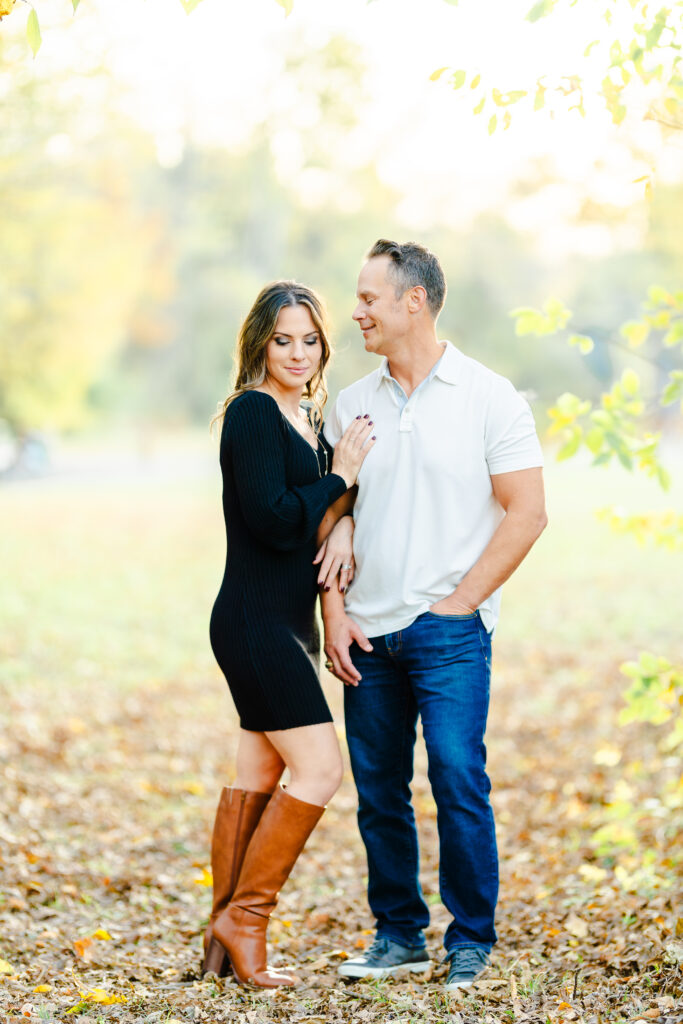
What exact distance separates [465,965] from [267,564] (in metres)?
1.43

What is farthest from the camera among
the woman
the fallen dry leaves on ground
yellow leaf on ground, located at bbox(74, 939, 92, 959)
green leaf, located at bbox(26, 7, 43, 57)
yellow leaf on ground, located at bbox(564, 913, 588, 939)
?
yellow leaf on ground, located at bbox(564, 913, 588, 939)

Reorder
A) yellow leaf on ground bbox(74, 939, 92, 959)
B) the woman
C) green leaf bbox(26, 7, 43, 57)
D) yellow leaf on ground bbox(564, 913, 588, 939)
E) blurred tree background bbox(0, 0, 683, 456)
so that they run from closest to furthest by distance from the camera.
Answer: green leaf bbox(26, 7, 43, 57) < the woman < yellow leaf on ground bbox(74, 939, 92, 959) < yellow leaf on ground bbox(564, 913, 588, 939) < blurred tree background bbox(0, 0, 683, 456)

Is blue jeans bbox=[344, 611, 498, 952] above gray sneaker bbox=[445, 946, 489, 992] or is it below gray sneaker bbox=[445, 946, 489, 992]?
above

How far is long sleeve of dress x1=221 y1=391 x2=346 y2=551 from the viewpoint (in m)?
3.35

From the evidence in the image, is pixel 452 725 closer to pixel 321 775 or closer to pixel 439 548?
pixel 321 775

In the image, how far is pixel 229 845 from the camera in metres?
3.60

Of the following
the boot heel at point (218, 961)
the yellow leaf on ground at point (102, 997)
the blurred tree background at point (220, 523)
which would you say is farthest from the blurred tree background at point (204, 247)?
the yellow leaf on ground at point (102, 997)

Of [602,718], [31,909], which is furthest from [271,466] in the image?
[602,718]

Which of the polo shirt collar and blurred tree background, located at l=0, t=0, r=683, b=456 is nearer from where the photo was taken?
the polo shirt collar

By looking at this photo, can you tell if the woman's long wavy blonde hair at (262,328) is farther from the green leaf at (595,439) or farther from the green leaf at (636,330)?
the green leaf at (636,330)

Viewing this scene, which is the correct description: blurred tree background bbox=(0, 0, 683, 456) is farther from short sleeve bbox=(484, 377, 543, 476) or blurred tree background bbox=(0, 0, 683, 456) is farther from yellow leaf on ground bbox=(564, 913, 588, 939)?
yellow leaf on ground bbox=(564, 913, 588, 939)

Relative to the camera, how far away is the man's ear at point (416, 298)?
3533 mm

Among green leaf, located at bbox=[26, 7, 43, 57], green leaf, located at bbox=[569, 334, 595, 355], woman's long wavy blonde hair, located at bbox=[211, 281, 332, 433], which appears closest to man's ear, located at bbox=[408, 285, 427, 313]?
woman's long wavy blonde hair, located at bbox=[211, 281, 332, 433]

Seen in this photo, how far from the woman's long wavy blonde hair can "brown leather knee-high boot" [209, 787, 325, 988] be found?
4.34 feet
